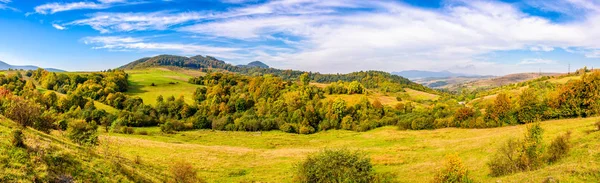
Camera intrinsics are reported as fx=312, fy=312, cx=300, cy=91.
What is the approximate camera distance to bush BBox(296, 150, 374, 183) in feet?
118

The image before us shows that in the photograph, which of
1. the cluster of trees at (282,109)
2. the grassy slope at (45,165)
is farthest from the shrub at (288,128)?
the grassy slope at (45,165)

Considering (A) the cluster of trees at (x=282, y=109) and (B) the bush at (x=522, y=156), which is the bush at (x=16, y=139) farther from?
(A) the cluster of trees at (x=282, y=109)

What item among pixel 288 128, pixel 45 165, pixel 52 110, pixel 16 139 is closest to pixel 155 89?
pixel 52 110

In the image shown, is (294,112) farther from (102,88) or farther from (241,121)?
(102,88)

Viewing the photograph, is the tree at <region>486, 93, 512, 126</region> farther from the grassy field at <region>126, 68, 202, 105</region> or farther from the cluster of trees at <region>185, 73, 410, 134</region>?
the grassy field at <region>126, 68, 202, 105</region>

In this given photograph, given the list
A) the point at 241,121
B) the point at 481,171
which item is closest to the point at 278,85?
the point at 241,121

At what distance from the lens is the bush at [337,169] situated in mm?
35938

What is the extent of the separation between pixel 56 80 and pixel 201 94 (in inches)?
2531

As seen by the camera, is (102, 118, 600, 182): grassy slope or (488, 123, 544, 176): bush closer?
(102, 118, 600, 182): grassy slope

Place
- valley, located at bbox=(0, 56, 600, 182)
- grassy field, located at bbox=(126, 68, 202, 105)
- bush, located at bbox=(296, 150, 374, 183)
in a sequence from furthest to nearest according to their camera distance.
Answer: grassy field, located at bbox=(126, 68, 202, 105), bush, located at bbox=(296, 150, 374, 183), valley, located at bbox=(0, 56, 600, 182)

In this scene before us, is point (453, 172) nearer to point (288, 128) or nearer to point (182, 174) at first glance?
point (182, 174)

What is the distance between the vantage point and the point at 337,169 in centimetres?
3656

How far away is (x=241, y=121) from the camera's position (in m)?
123

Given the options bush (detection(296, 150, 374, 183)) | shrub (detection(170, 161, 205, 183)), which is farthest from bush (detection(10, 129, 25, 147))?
bush (detection(296, 150, 374, 183))
